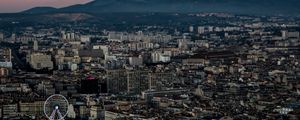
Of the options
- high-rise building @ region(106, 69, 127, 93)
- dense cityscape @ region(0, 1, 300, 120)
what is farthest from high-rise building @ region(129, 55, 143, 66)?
high-rise building @ region(106, 69, 127, 93)

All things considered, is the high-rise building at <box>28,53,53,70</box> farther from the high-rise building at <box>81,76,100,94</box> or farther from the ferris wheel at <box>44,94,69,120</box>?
→ the ferris wheel at <box>44,94,69,120</box>

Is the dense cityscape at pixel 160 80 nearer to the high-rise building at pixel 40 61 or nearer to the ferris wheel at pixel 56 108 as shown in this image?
the high-rise building at pixel 40 61

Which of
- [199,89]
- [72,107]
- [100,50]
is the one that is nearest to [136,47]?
[100,50]

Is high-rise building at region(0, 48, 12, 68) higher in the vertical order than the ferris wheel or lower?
lower

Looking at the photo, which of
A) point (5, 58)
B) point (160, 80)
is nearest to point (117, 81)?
point (160, 80)

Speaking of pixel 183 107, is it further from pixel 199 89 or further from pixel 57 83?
pixel 57 83

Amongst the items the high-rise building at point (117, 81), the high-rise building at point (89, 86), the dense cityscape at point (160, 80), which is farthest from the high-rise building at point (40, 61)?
the high-rise building at point (117, 81)
